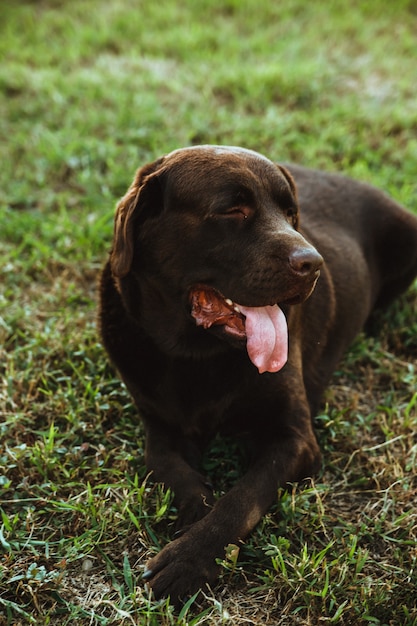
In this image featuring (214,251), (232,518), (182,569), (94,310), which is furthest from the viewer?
(94,310)

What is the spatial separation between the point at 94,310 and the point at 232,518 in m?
1.78

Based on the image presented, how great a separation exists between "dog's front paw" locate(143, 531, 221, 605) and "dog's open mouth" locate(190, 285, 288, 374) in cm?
67

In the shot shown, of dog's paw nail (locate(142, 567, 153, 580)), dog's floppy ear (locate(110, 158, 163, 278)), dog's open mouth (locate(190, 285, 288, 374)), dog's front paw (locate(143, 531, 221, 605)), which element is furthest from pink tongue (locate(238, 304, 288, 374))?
dog's paw nail (locate(142, 567, 153, 580))

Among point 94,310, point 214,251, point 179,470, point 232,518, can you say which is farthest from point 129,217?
point 94,310

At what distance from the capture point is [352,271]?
3754mm

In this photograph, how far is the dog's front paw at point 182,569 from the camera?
2.36 m

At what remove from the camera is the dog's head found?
264 cm

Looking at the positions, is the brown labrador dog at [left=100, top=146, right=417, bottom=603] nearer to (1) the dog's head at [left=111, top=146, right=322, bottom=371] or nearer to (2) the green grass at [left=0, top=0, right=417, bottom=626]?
(1) the dog's head at [left=111, top=146, right=322, bottom=371]

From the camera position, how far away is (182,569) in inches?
94.3

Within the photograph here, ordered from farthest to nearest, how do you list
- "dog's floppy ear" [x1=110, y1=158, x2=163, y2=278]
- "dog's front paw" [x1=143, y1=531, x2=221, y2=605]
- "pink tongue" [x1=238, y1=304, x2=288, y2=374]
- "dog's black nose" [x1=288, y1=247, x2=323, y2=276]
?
"dog's floppy ear" [x1=110, y1=158, x2=163, y2=278] → "pink tongue" [x1=238, y1=304, x2=288, y2=374] → "dog's black nose" [x1=288, y1=247, x2=323, y2=276] → "dog's front paw" [x1=143, y1=531, x2=221, y2=605]

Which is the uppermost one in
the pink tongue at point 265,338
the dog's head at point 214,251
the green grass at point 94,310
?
the dog's head at point 214,251

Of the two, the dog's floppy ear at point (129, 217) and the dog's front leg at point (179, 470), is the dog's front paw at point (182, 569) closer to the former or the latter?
the dog's front leg at point (179, 470)

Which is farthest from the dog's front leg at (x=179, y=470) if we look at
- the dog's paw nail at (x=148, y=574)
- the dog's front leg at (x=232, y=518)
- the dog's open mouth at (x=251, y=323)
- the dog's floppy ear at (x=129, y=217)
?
the dog's floppy ear at (x=129, y=217)

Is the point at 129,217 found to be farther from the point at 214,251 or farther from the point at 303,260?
the point at 303,260
